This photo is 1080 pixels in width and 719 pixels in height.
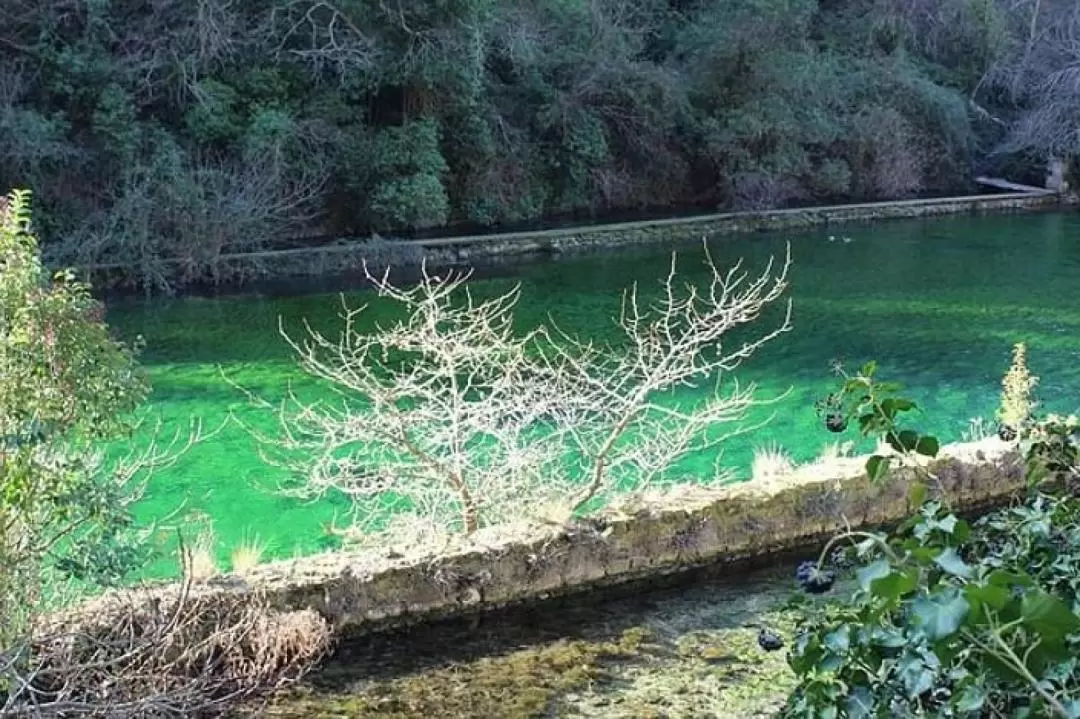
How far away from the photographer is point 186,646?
18.0 ft

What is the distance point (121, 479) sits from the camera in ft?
17.4

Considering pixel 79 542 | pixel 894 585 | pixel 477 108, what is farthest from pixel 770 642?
pixel 477 108

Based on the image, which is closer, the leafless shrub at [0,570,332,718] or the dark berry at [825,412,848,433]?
the dark berry at [825,412,848,433]

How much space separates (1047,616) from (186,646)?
16.4 ft

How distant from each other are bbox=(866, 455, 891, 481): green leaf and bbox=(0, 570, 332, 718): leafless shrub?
3528mm

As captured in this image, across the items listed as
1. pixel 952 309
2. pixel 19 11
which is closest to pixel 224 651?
pixel 952 309

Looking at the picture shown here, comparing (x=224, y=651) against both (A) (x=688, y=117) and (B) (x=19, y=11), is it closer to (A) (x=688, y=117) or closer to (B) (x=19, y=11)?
(B) (x=19, y=11)

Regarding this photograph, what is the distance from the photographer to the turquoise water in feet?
27.7

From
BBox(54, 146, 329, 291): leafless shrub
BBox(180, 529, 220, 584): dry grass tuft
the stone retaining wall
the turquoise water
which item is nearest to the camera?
BBox(180, 529, 220, 584): dry grass tuft

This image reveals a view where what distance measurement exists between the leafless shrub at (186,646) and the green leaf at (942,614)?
3.97 metres

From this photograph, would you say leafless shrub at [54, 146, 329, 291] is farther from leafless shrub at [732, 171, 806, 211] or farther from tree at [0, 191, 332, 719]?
tree at [0, 191, 332, 719]

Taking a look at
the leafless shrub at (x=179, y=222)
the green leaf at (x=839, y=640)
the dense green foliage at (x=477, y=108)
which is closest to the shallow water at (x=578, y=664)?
the green leaf at (x=839, y=640)

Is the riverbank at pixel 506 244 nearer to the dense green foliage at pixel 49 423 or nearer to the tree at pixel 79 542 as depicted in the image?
the tree at pixel 79 542

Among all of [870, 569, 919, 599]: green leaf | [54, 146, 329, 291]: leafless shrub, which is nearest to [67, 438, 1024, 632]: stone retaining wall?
[870, 569, 919, 599]: green leaf
